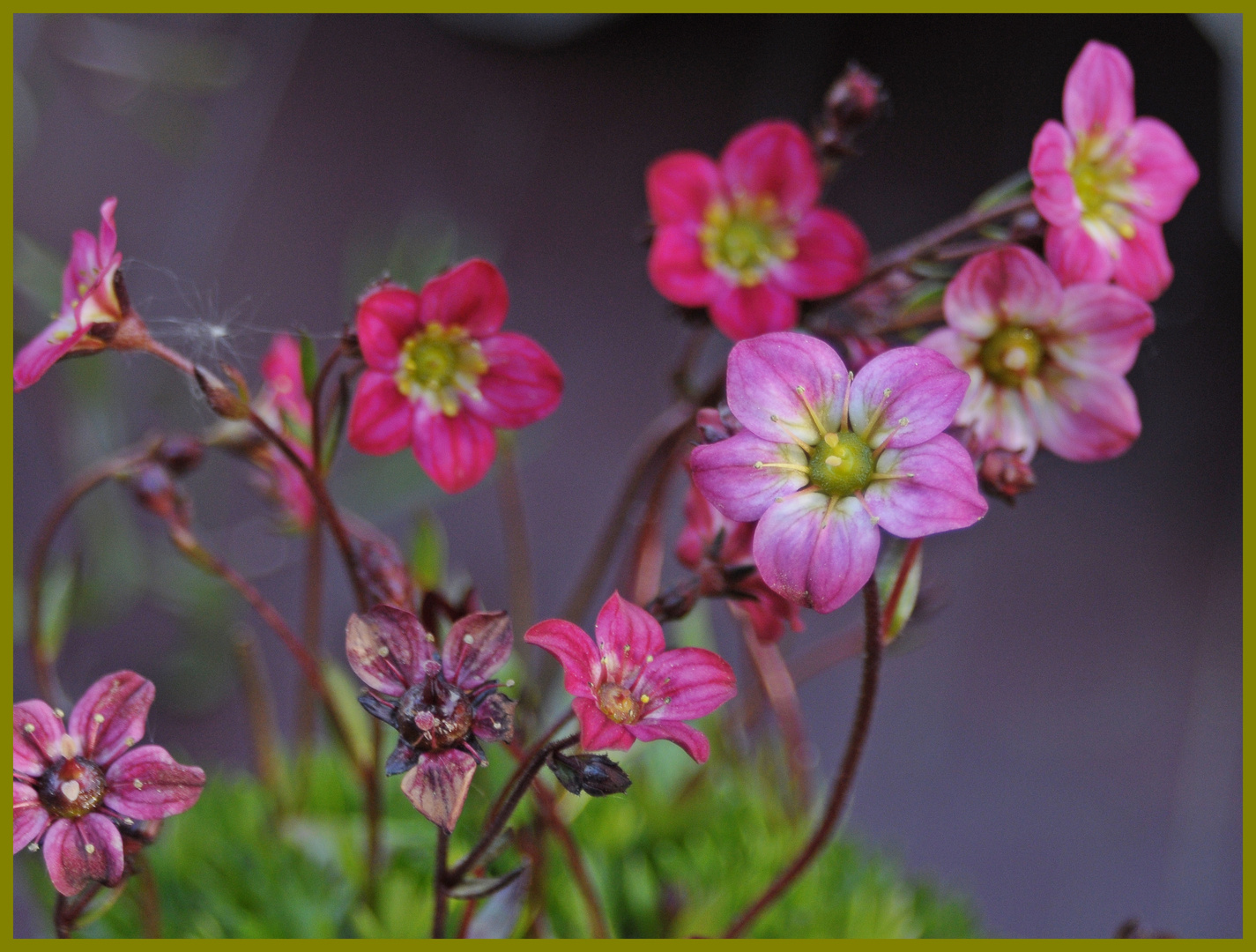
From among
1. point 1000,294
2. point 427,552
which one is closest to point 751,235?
point 1000,294

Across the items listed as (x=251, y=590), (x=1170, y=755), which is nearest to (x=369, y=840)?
(x=251, y=590)

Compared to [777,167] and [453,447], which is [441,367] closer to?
[453,447]

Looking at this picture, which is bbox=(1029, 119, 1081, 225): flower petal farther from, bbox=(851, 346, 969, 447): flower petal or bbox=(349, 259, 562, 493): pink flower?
bbox=(349, 259, 562, 493): pink flower

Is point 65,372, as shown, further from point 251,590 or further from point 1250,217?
point 1250,217

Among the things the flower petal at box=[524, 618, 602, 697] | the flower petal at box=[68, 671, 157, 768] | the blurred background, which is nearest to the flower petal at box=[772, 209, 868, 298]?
the flower petal at box=[524, 618, 602, 697]

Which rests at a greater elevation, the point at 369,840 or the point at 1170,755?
the point at 369,840

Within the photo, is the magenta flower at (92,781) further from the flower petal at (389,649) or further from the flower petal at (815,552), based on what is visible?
the flower petal at (815,552)
